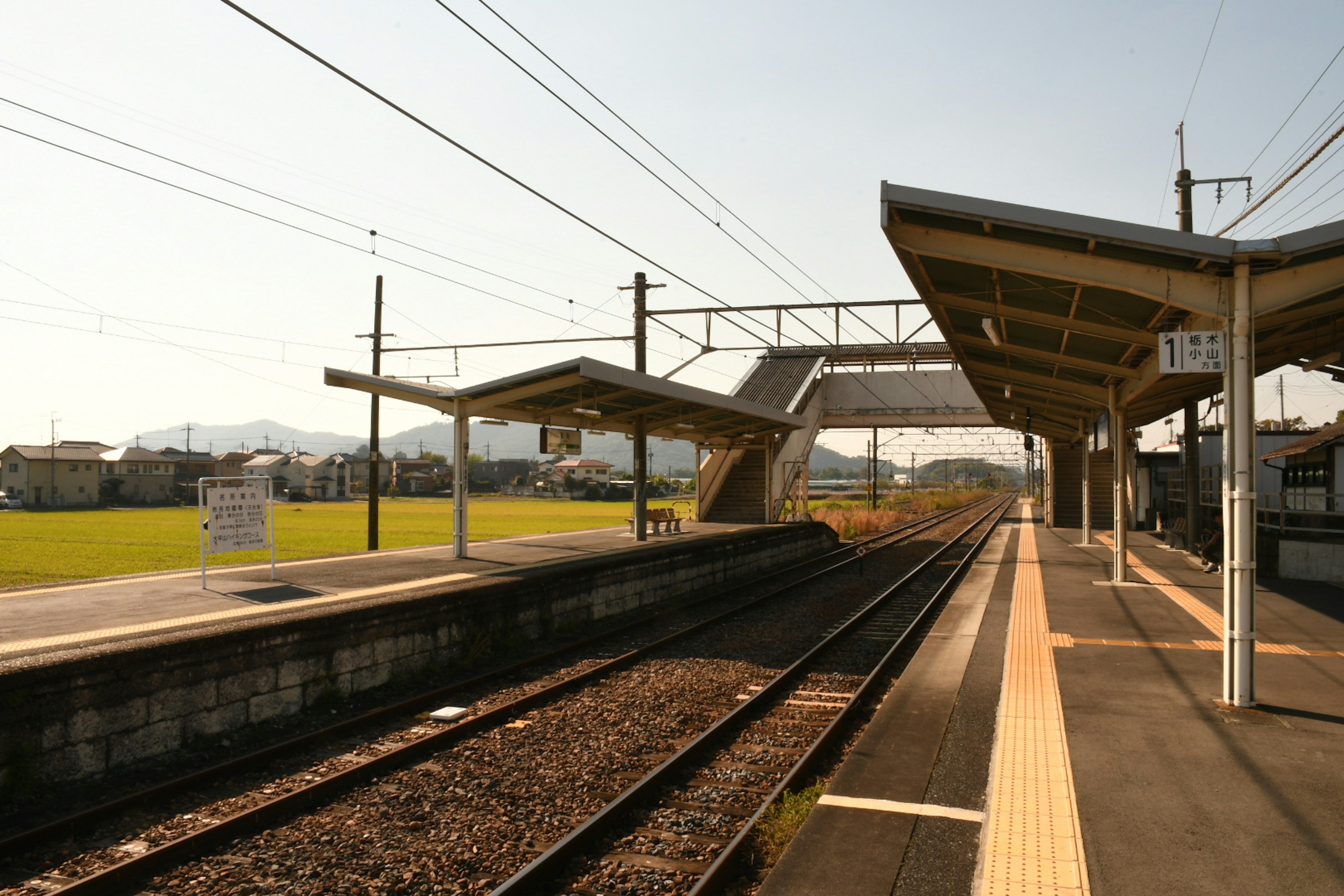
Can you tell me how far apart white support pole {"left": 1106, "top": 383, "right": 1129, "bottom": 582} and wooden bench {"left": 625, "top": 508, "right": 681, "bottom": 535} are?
10.9 meters

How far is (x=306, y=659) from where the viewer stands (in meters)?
8.02

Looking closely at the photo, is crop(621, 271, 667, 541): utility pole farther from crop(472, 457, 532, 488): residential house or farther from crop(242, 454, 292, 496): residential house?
crop(472, 457, 532, 488): residential house

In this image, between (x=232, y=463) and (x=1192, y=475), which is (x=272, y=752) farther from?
(x=232, y=463)

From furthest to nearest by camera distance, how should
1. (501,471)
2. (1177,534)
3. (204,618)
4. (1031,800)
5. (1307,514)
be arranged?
1. (501,471)
2. (1177,534)
3. (1307,514)
4. (204,618)
5. (1031,800)

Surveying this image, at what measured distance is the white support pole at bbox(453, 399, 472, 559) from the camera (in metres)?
14.4

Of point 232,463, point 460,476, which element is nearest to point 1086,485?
point 460,476

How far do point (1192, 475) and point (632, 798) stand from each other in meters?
18.2

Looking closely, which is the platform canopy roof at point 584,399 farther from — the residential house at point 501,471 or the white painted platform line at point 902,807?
the residential house at point 501,471

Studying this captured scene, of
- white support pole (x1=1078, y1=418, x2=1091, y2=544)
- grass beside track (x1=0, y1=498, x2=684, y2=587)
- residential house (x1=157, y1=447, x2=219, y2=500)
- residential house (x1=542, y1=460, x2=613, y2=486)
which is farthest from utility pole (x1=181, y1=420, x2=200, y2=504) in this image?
white support pole (x1=1078, y1=418, x2=1091, y2=544)

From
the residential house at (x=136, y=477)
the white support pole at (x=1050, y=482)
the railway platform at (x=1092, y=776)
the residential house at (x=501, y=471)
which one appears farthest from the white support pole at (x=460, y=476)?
the residential house at (x=501, y=471)

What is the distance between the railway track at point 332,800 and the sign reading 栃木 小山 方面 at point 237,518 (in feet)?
12.9

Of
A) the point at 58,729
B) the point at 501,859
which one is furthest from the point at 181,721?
the point at 501,859

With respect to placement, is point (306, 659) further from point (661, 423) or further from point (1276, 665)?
point (661, 423)

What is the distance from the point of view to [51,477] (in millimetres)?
67750
